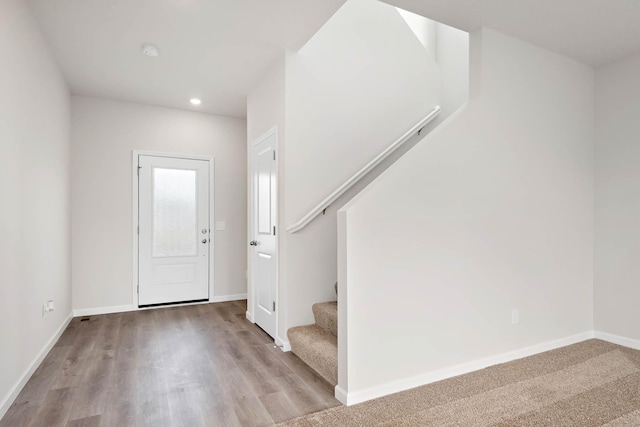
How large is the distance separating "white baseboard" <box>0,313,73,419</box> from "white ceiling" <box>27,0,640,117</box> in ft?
8.45

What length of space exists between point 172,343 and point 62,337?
116 centimetres

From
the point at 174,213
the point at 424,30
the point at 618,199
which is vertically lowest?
the point at 174,213

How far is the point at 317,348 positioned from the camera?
2.70 metres

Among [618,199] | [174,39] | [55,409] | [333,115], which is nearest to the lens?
[55,409]

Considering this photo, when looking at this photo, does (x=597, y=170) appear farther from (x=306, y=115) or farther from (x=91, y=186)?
(x=91, y=186)

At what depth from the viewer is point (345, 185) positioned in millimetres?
3119

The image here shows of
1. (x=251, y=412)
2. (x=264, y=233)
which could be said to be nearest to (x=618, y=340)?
(x=251, y=412)

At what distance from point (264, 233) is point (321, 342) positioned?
1.33 m

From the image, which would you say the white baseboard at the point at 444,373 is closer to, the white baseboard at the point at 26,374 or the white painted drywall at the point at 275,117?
the white painted drywall at the point at 275,117

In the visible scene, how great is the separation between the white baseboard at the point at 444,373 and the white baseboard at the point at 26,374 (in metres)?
1.96

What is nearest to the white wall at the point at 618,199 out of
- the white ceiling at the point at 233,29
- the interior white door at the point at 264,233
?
the white ceiling at the point at 233,29

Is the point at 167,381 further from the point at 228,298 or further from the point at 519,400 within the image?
the point at 228,298

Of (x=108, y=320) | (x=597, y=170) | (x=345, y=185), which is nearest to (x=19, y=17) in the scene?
(x=345, y=185)

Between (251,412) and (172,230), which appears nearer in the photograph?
(251,412)
